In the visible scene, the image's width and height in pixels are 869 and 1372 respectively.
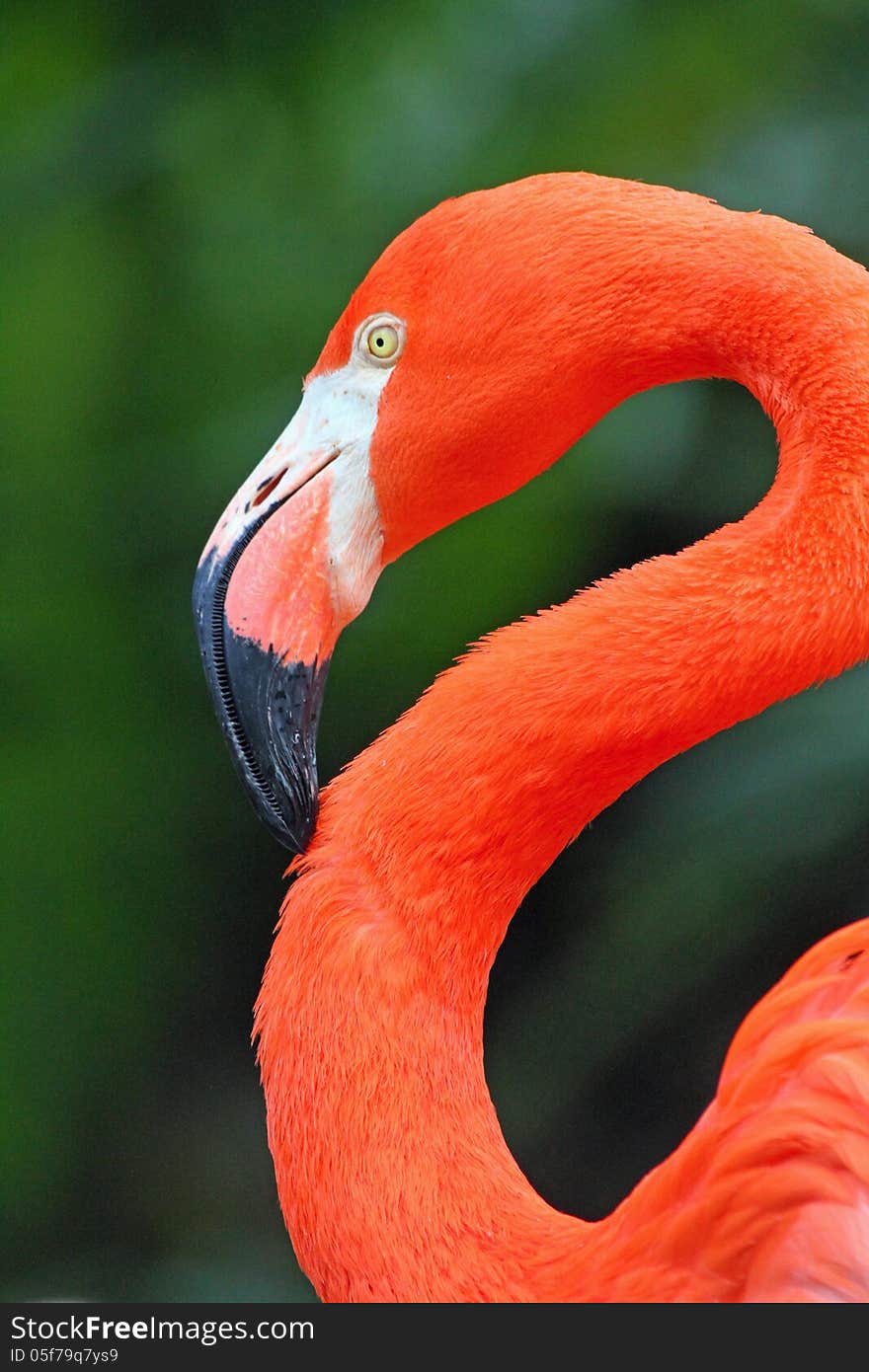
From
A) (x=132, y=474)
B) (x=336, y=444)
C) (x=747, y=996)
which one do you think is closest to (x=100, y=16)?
(x=132, y=474)

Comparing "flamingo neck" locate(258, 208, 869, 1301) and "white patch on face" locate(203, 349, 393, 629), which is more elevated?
"white patch on face" locate(203, 349, 393, 629)

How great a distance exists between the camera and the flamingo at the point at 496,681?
3.24 ft

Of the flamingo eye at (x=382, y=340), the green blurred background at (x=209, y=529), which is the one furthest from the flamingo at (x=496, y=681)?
the green blurred background at (x=209, y=529)

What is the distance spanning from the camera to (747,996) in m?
1.78

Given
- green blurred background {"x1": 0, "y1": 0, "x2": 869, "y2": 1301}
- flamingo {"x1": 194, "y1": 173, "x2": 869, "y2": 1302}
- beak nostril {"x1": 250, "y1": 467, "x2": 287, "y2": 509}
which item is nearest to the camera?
flamingo {"x1": 194, "y1": 173, "x2": 869, "y2": 1302}

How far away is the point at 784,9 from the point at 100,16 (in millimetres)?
884

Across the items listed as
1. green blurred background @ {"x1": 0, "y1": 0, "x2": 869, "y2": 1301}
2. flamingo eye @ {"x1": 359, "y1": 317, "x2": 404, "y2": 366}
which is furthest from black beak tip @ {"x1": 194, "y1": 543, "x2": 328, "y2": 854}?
green blurred background @ {"x1": 0, "y1": 0, "x2": 869, "y2": 1301}

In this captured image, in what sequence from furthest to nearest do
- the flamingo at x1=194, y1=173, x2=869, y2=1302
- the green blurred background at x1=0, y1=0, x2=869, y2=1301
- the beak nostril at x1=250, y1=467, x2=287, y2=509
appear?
the green blurred background at x1=0, y1=0, x2=869, y2=1301 < the beak nostril at x1=250, y1=467, x2=287, y2=509 < the flamingo at x1=194, y1=173, x2=869, y2=1302

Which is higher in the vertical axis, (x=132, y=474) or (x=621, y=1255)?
(x=132, y=474)

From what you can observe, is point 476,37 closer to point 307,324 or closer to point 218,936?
point 307,324

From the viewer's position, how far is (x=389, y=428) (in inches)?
43.8

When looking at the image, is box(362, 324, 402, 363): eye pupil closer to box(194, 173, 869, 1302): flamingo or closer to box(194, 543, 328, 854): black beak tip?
box(194, 173, 869, 1302): flamingo

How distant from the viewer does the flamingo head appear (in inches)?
41.7

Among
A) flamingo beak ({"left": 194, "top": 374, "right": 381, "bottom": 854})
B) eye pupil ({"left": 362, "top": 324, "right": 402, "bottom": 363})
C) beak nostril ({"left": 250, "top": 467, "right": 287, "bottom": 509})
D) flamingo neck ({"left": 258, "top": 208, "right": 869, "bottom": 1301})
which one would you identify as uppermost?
eye pupil ({"left": 362, "top": 324, "right": 402, "bottom": 363})
